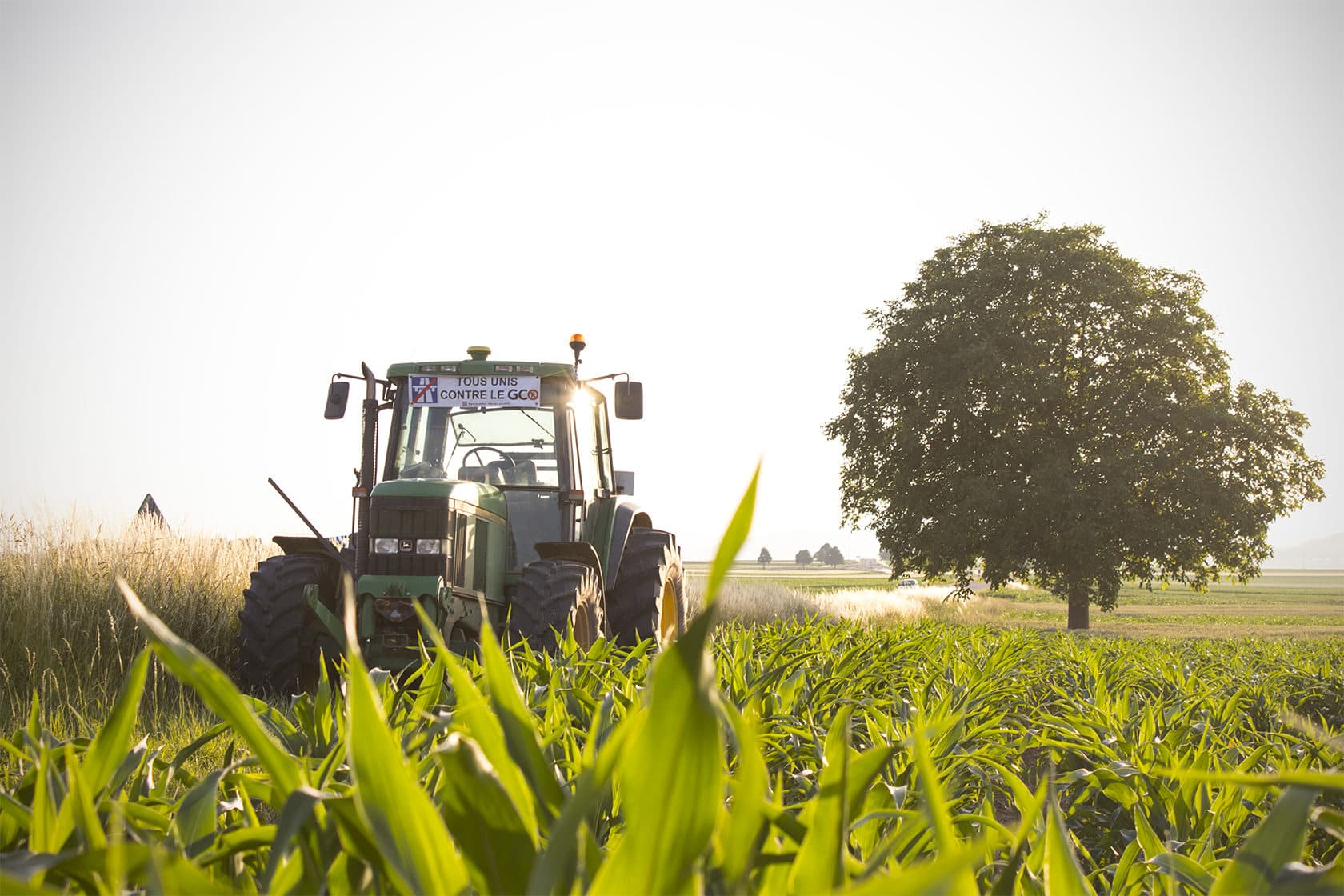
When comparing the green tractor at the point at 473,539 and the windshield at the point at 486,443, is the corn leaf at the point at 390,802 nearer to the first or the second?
the green tractor at the point at 473,539

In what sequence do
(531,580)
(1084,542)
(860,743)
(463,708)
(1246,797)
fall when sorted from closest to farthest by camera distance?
(463,708)
(1246,797)
(860,743)
(531,580)
(1084,542)

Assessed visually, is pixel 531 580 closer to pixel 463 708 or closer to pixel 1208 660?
pixel 463 708

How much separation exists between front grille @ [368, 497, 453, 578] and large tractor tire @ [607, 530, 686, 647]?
4.90 feet

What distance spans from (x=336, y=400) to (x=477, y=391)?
0.93 meters

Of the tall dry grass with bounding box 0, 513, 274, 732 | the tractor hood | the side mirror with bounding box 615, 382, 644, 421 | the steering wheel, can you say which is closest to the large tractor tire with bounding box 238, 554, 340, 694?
the tall dry grass with bounding box 0, 513, 274, 732

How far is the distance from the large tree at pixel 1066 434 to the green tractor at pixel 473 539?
43.8ft

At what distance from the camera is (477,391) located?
6164 mm

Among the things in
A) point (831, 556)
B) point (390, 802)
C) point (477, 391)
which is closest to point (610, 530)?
point (477, 391)

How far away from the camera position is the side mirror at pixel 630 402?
6.31 metres

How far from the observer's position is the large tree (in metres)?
18.2

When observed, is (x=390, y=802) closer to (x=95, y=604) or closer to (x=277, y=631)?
(x=277, y=631)

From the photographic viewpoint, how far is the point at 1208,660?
739cm

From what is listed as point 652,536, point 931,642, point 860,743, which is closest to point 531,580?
point 652,536

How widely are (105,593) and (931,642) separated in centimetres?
642
